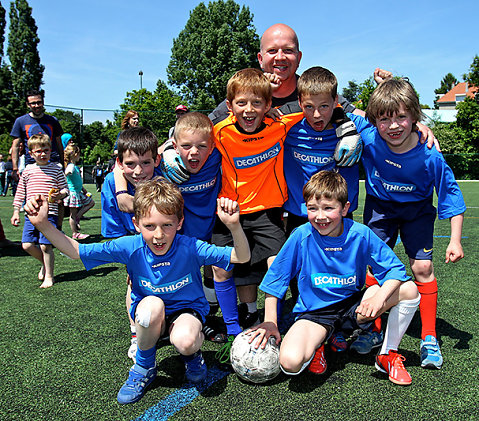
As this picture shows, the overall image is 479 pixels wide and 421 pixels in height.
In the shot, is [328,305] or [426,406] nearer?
[426,406]

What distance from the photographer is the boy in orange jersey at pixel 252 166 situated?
312 cm

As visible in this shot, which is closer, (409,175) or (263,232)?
(409,175)

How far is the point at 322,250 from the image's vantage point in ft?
9.30

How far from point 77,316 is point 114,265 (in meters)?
1.99

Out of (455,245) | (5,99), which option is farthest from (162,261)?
(5,99)

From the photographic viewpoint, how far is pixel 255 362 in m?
2.55

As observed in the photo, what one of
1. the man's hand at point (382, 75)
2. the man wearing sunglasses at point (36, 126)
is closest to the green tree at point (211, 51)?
the man wearing sunglasses at point (36, 126)

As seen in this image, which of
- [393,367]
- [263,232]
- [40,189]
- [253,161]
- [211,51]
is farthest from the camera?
[211,51]

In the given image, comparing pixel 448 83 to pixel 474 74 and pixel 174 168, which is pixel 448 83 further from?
pixel 174 168

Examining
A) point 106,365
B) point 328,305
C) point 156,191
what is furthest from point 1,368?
point 328,305

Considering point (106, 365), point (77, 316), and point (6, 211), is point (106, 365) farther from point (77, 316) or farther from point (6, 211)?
point (6, 211)

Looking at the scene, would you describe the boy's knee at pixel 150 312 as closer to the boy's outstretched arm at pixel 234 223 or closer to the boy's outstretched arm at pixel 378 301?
the boy's outstretched arm at pixel 234 223

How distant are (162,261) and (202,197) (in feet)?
2.59

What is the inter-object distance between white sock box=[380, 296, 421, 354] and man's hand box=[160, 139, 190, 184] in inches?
67.7
